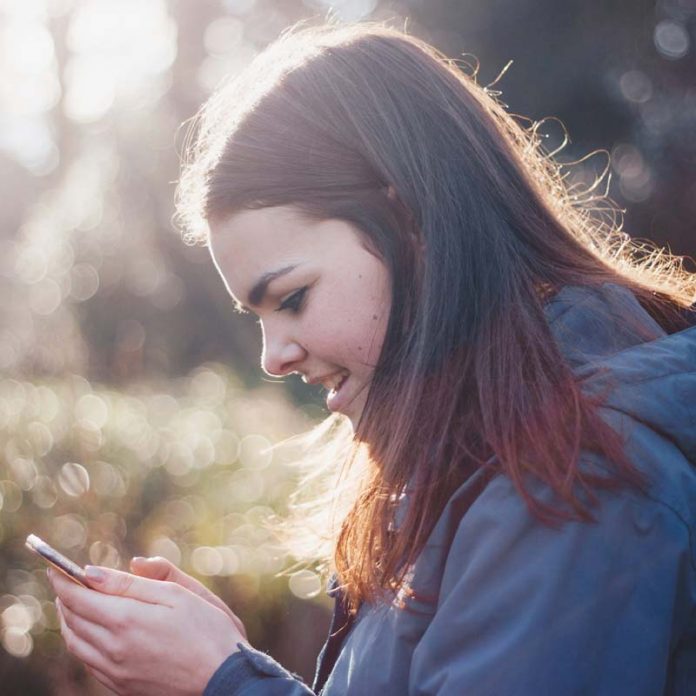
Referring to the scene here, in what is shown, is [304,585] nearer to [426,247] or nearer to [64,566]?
[64,566]

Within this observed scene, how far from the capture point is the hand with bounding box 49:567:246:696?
173 centimetres

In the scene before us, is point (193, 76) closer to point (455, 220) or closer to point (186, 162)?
point (186, 162)

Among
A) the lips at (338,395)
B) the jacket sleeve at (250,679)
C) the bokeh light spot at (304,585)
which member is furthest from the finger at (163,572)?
the bokeh light spot at (304,585)

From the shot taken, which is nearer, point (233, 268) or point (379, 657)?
point (379, 657)

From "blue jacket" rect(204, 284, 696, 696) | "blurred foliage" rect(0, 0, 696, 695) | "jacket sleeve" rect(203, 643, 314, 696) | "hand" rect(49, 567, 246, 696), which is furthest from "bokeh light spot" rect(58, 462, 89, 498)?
"blue jacket" rect(204, 284, 696, 696)

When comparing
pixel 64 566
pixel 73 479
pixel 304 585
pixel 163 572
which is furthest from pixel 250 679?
pixel 73 479

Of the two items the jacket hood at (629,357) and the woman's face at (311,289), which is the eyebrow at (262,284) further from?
the jacket hood at (629,357)

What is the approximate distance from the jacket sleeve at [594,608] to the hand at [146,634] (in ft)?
1.90

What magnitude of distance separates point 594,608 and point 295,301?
0.93 meters

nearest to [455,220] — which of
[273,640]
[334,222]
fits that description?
[334,222]

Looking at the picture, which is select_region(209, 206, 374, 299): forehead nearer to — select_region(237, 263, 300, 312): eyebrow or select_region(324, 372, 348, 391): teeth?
select_region(237, 263, 300, 312): eyebrow

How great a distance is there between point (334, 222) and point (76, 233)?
851 cm

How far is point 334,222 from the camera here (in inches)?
75.1

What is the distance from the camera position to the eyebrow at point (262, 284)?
1.92 meters
